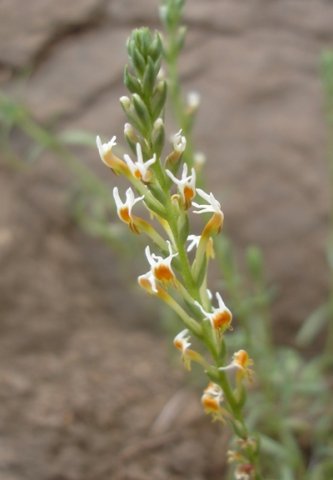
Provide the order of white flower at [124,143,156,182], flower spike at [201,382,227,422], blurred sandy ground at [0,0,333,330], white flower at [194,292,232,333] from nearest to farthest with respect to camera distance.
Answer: white flower at [124,143,156,182], white flower at [194,292,232,333], flower spike at [201,382,227,422], blurred sandy ground at [0,0,333,330]

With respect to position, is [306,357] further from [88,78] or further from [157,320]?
[88,78]

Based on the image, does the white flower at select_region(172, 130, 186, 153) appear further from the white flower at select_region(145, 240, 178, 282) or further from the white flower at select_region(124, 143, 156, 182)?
the white flower at select_region(145, 240, 178, 282)

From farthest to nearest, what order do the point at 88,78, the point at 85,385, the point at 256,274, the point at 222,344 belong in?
the point at 88,78 → the point at 85,385 → the point at 256,274 → the point at 222,344

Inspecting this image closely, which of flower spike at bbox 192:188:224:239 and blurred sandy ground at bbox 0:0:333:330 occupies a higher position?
blurred sandy ground at bbox 0:0:333:330

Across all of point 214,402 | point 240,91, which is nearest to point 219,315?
point 214,402

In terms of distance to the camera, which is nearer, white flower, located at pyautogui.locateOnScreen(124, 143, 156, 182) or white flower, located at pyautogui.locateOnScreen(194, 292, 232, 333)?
white flower, located at pyautogui.locateOnScreen(124, 143, 156, 182)

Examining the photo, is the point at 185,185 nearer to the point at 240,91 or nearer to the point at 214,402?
the point at 214,402

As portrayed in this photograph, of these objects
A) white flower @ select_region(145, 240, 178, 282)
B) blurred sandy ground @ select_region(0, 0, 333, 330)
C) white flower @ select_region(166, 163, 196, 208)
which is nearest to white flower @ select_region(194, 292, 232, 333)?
white flower @ select_region(145, 240, 178, 282)

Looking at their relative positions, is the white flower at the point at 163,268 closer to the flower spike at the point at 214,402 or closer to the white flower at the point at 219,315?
the white flower at the point at 219,315

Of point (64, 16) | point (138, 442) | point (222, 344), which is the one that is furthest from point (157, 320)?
point (222, 344)
